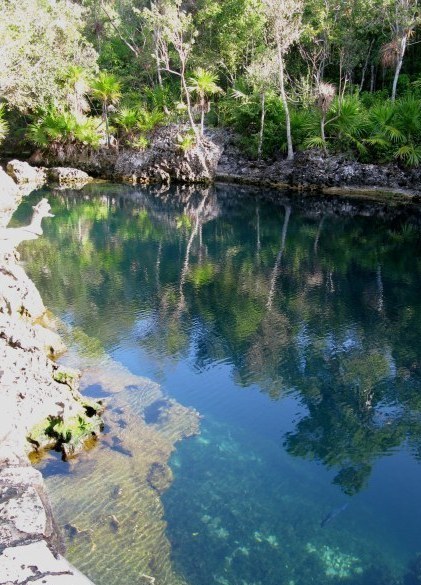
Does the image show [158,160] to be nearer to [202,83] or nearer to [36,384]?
[202,83]

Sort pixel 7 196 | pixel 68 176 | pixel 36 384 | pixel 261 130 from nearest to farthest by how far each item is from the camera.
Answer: pixel 36 384 → pixel 7 196 → pixel 261 130 → pixel 68 176

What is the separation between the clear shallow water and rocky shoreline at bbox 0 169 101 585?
2.77 ft

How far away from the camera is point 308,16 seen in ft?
98.8

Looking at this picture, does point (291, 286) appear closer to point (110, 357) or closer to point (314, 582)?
point (110, 357)

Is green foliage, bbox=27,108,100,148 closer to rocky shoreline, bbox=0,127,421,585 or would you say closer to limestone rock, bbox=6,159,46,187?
limestone rock, bbox=6,159,46,187

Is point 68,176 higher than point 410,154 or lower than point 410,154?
lower

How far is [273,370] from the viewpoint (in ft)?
36.2

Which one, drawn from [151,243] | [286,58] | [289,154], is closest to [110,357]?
[151,243]

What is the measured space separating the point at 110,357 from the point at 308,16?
26430 millimetres

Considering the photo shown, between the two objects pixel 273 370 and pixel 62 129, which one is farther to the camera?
pixel 62 129

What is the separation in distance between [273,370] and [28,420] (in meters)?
4.97

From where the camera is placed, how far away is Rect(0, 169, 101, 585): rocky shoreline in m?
4.84

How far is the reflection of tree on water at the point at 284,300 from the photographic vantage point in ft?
31.5

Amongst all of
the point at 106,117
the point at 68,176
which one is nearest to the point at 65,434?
the point at 68,176
